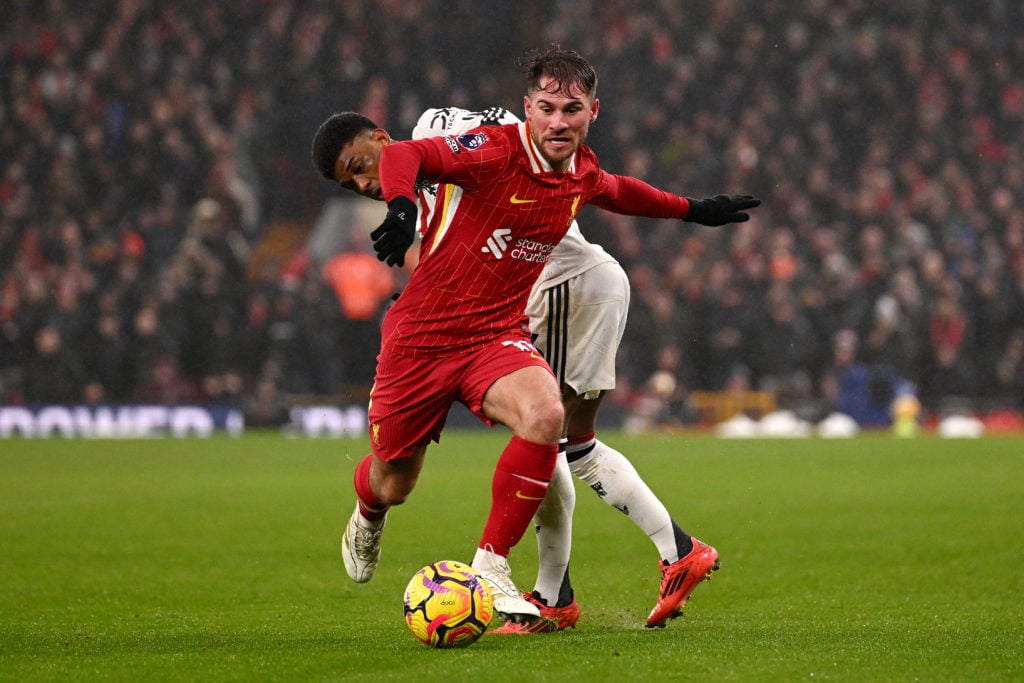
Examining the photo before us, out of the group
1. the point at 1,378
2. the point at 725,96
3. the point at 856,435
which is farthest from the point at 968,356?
the point at 1,378

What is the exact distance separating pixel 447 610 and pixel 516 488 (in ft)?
1.63

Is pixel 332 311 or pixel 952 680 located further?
pixel 332 311

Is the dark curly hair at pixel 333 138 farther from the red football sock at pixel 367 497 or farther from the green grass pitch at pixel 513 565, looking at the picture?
the green grass pitch at pixel 513 565

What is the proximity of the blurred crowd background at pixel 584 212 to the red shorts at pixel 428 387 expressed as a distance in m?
11.7

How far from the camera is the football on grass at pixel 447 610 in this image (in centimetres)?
432

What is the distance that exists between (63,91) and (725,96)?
894 centimetres

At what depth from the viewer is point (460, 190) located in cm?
488

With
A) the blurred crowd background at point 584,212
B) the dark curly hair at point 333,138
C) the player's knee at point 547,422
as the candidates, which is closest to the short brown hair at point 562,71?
the dark curly hair at point 333,138

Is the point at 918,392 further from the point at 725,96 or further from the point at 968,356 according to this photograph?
the point at 725,96

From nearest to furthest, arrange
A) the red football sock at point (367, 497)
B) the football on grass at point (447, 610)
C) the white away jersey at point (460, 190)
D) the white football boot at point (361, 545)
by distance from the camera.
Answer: the football on grass at point (447, 610)
the white away jersey at point (460, 190)
the red football sock at point (367, 497)
the white football boot at point (361, 545)

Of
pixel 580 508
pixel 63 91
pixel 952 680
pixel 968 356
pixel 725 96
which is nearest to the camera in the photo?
pixel 952 680

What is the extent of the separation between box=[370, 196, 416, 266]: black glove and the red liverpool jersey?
0.46 metres

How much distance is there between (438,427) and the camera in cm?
511

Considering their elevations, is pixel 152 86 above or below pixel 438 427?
above
